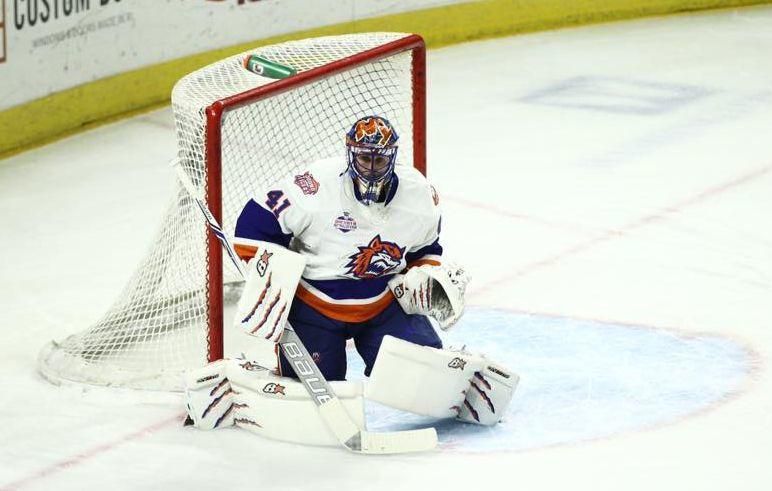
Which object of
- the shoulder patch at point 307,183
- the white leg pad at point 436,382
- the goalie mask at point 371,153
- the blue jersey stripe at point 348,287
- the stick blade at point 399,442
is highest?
the goalie mask at point 371,153

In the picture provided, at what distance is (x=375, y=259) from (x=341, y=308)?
16cm

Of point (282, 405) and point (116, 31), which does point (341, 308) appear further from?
point (116, 31)

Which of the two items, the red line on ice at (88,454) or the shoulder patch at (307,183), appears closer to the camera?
the red line on ice at (88,454)

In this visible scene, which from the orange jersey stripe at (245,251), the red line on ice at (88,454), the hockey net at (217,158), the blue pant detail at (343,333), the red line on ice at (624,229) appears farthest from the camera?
the red line on ice at (624,229)

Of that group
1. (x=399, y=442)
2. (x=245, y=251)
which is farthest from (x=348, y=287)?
(x=399, y=442)

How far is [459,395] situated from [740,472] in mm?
698

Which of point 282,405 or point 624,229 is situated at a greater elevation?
point 282,405

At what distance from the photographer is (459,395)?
4.02 metres

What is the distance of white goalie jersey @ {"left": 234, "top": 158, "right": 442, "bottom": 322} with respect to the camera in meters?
3.92

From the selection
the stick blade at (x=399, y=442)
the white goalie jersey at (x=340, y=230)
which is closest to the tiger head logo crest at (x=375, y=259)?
the white goalie jersey at (x=340, y=230)

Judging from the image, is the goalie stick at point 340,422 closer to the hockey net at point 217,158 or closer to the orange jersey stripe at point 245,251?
the orange jersey stripe at point 245,251

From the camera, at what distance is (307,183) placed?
3.95 metres

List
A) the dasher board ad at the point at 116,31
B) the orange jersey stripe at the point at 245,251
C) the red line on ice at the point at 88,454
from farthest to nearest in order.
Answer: the dasher board ad at the point at 116,31 < the orange jersey stripe at the point at 245,251 < the red line on ice at the point at 88,454

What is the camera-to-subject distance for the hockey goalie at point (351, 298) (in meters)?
3.86
